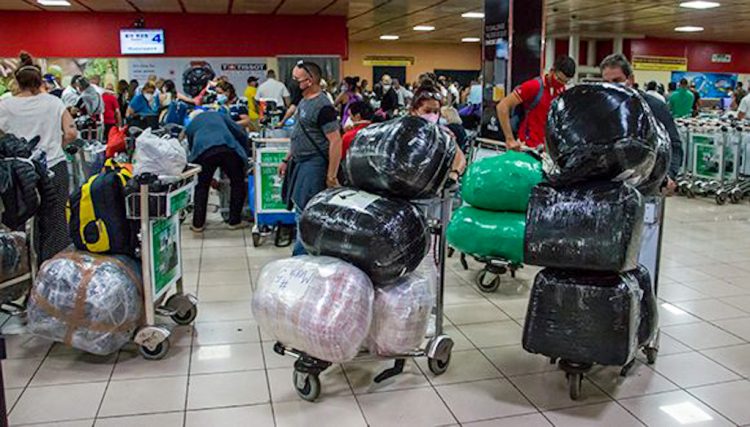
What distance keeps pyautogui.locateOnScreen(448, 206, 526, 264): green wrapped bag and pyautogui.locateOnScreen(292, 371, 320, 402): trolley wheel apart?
1.85 m

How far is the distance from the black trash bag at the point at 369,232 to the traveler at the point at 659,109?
4.76ft

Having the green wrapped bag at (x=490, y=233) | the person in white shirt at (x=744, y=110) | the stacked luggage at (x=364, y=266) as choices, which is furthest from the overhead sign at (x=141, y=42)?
the stacked luggage at (x=364, y=266)

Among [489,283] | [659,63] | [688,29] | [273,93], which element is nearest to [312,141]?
[489,283]

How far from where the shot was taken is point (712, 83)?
68.1ft

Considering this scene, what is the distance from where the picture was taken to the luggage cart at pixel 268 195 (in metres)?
6.04

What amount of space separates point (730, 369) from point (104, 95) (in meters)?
8.37

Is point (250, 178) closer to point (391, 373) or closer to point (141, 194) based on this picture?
point (141, 194)

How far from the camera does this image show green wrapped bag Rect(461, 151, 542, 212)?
4422 mm

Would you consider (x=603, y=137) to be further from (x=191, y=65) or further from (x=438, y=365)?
(x=191, y=65)

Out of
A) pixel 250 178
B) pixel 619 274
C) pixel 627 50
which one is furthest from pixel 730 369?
pixel 627 50

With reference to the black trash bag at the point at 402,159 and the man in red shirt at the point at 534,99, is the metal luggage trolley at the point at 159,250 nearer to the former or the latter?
the black trash bag at the point at 402,159

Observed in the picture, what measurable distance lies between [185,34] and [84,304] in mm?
9635

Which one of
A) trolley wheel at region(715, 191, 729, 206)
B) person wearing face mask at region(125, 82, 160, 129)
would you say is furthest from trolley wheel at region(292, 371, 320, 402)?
trolley wheel at region(715, 191, 729, 206)

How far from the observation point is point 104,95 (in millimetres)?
9273
